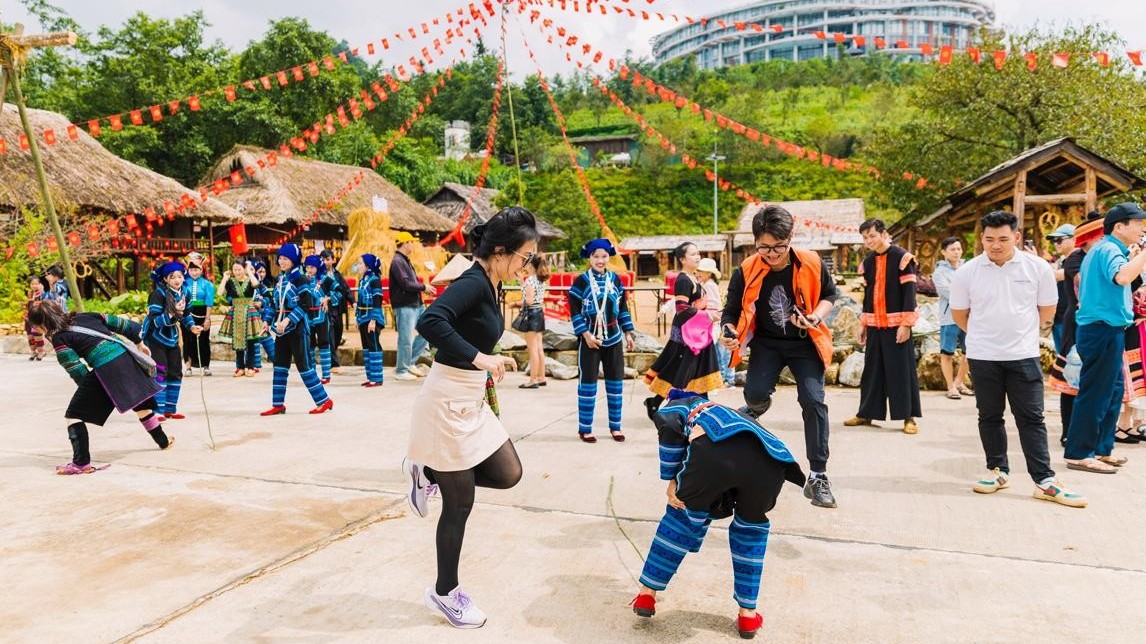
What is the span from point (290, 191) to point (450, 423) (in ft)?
86.4

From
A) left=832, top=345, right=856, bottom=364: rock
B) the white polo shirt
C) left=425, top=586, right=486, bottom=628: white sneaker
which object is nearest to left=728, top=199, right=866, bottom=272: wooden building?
left=832, top=345, right=856, bottom=364: rock

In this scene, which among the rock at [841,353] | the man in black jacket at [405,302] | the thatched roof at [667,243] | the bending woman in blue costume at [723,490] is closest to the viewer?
the bending woman in blue costume at [723,490]

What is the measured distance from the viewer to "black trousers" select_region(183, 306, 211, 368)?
969 cm

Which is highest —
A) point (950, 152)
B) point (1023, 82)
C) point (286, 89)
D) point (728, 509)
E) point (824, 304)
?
point (286, 89)

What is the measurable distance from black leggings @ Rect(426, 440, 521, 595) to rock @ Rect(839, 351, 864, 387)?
6660 mm

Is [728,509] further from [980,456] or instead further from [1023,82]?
[1023,82]

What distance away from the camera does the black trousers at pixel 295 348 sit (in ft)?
23.6

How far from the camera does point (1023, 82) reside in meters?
19.6

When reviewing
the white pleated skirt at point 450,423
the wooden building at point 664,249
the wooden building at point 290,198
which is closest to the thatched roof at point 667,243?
the wooden building at point 664,249

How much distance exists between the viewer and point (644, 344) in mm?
10281

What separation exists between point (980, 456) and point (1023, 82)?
1810 centimetres

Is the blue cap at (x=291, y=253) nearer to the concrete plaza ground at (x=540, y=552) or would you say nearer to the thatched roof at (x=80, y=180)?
the concrete plaza ground at (x=540, y=552)

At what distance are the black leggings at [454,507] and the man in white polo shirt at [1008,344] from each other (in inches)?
122

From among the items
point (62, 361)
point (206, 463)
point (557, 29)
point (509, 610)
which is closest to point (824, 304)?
point (509, 610)
